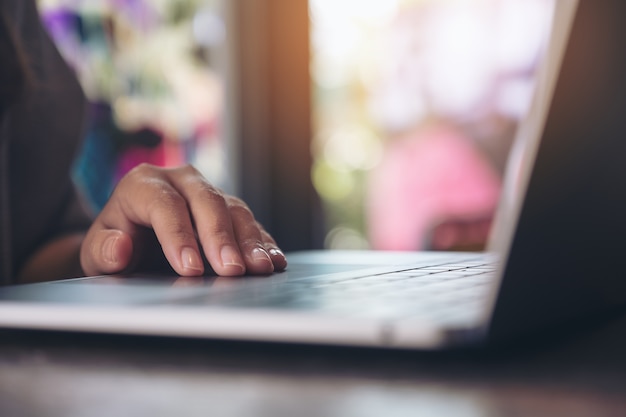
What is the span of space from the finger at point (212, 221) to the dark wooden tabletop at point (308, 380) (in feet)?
0.61

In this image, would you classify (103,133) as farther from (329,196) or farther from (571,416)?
(571,416)

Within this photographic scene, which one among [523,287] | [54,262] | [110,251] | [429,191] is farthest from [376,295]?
[429,191]

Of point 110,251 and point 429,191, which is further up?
point 110,251

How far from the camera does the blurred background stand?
8.58 feet

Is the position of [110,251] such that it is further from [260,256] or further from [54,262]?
[54,262]

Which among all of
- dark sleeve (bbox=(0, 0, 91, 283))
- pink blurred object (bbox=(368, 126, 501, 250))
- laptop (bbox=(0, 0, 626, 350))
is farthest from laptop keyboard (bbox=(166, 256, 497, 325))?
pink blurred object (bbox=(368, 126, 501, 250))

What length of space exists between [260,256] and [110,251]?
15cm

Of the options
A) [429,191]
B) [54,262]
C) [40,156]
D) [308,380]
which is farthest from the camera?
[429,191]

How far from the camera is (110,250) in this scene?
0.61 m

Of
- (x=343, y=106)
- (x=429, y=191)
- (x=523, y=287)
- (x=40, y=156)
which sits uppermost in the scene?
(x=523, y=287)

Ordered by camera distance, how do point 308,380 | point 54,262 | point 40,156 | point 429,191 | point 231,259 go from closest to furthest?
1. point 308,380
2. point 231,259
3. point 54,262
4. point 40,156
5. point 429,191

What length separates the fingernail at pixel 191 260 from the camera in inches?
20.7

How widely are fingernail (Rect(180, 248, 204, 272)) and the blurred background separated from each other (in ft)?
6.44

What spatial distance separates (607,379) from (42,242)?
3.22 feet
